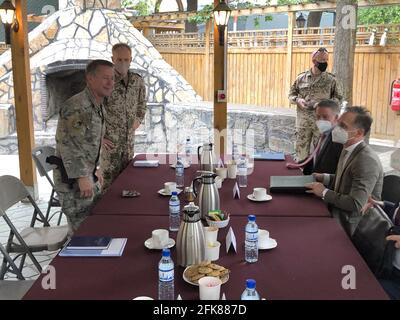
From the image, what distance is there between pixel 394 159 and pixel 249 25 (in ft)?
37.7

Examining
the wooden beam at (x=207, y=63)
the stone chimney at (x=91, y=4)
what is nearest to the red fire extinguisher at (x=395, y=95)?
the wooden beam at (x=207, y=63)

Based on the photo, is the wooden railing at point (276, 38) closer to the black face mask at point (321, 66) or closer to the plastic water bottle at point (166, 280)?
the black face mask at point (321, 66)

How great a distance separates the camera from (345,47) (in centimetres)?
654

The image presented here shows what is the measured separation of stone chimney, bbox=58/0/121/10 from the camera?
9453 millimetres

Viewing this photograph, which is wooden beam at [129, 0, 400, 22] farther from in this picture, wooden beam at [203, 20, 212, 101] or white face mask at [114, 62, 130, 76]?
white face mask at [114, 62, 130, 76]

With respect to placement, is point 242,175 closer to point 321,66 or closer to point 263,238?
point 263,238

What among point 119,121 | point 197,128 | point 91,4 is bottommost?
point 197,128

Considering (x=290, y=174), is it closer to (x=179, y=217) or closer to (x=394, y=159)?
(x=179, y=217)

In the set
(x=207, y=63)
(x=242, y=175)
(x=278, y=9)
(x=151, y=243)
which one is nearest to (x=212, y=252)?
(x=151, y=243)

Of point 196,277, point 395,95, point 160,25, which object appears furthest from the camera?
point 160,25

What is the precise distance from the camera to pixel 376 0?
6715mm

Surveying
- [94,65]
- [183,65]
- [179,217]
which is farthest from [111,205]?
[183,65]

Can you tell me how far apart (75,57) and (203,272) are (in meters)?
7.43

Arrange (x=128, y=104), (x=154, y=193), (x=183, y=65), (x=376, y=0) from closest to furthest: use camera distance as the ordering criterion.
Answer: (x=154, y=193)
(x=128, y=104)
(x=376, y=0)
(x=183, y=65)
